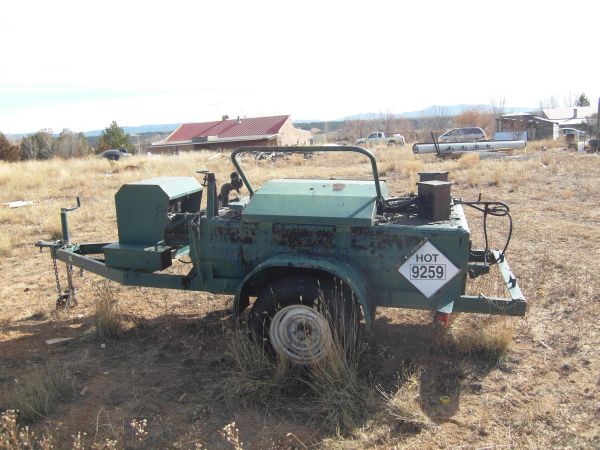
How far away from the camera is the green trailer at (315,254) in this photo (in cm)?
350

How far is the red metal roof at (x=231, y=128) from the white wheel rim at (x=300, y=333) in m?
44.8

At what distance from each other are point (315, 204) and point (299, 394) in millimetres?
1371

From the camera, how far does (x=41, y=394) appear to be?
3.39 m

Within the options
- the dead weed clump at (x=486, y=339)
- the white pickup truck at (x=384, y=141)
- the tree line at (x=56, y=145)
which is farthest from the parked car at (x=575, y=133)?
the tree line at (x=56, y=145)

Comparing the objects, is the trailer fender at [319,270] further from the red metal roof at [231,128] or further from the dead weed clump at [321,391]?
the red metal roof at [231,128]

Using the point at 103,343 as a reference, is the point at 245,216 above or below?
above

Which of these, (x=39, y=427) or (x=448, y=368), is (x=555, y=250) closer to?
(x=448, y=368)

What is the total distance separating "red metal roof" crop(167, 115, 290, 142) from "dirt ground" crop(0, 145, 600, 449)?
140 feet

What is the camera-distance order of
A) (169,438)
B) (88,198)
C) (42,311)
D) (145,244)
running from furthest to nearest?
(88,198) < (42,311) < (145,244) < (169,438)

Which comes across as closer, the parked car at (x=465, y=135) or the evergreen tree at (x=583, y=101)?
the parked car at (x=465, y=135)

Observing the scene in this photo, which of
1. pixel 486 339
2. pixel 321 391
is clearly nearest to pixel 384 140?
pixel 486 339

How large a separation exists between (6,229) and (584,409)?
390 inches

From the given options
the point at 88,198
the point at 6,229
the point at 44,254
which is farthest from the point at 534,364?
the point at 88,198

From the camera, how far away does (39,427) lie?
3.21m
